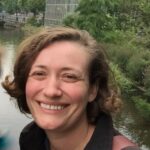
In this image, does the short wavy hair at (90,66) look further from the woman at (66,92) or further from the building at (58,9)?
the building at (58,9)

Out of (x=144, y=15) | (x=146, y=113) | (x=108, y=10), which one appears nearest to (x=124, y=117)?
(x=146, y=113)

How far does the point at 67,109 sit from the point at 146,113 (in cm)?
904

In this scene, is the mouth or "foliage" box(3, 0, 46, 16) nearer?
the mouth

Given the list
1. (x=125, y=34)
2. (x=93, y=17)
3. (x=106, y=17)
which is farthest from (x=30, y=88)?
(x=106, y=17)

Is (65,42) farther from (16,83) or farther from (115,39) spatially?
(115,39)

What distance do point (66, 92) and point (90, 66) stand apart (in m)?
0.15

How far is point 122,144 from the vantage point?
4.73 ft

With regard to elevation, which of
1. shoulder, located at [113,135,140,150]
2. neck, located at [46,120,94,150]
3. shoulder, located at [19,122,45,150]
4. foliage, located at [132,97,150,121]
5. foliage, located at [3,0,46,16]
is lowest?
foliage, located at [3,0,46,16]

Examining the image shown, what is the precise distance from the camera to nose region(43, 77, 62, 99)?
145 cm

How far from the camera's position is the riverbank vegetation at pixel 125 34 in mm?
13211

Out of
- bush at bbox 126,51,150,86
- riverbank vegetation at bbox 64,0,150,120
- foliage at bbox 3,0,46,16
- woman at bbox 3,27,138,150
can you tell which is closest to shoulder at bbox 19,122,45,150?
woman at bbox 3,27,138,150

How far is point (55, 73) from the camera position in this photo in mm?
1481

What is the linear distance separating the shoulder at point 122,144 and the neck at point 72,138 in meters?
0.12

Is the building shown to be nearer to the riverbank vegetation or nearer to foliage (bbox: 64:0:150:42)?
the riverbank vegetation
